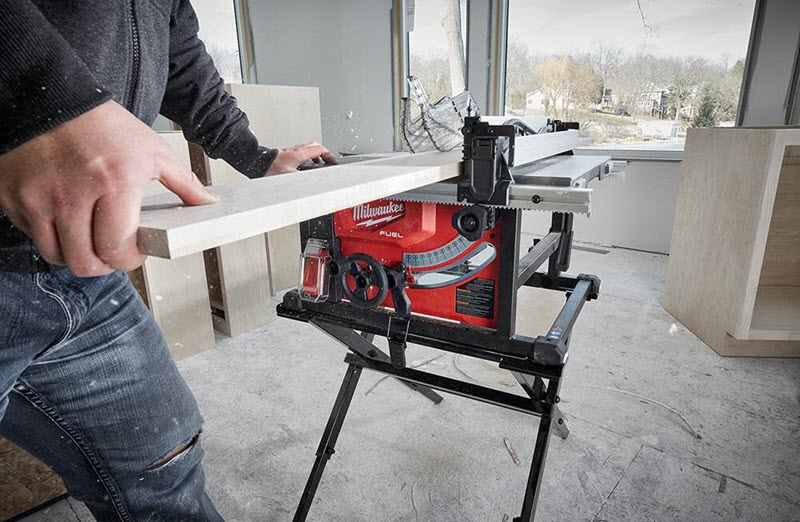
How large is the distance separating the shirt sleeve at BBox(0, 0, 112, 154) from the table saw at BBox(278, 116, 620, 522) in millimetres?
598

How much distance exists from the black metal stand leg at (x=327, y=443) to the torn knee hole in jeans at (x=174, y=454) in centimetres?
44

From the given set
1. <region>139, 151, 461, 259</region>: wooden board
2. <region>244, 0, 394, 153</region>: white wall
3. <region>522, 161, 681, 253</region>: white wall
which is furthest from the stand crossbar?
<region>244, 0, 394, 153</region>: white wall

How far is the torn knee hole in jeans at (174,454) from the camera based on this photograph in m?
0.77

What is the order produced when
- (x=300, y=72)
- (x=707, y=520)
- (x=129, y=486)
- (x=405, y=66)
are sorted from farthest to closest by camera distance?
(x=405, y=66)
(x=300, y=72)
(x=707, y=520)
(x=129, y=486)

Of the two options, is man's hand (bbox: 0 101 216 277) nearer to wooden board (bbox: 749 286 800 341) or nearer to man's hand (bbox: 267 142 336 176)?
man's hand (bbox: 267 142 336 176)

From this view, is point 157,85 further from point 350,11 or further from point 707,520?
point 350,11

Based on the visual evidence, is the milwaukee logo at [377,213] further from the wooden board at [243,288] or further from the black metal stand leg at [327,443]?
the wooden board at [243,288]

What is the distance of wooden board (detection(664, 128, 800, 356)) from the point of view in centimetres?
184

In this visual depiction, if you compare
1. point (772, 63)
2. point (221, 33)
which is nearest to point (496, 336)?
point (772, 63)

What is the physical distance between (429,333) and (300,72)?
10.9ft

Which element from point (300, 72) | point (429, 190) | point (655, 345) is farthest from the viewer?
point (300, 72)

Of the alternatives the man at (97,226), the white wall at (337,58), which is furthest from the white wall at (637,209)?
the man at (97,226)

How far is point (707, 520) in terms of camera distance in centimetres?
121

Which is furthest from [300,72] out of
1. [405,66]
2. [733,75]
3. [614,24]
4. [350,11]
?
[733,75]
